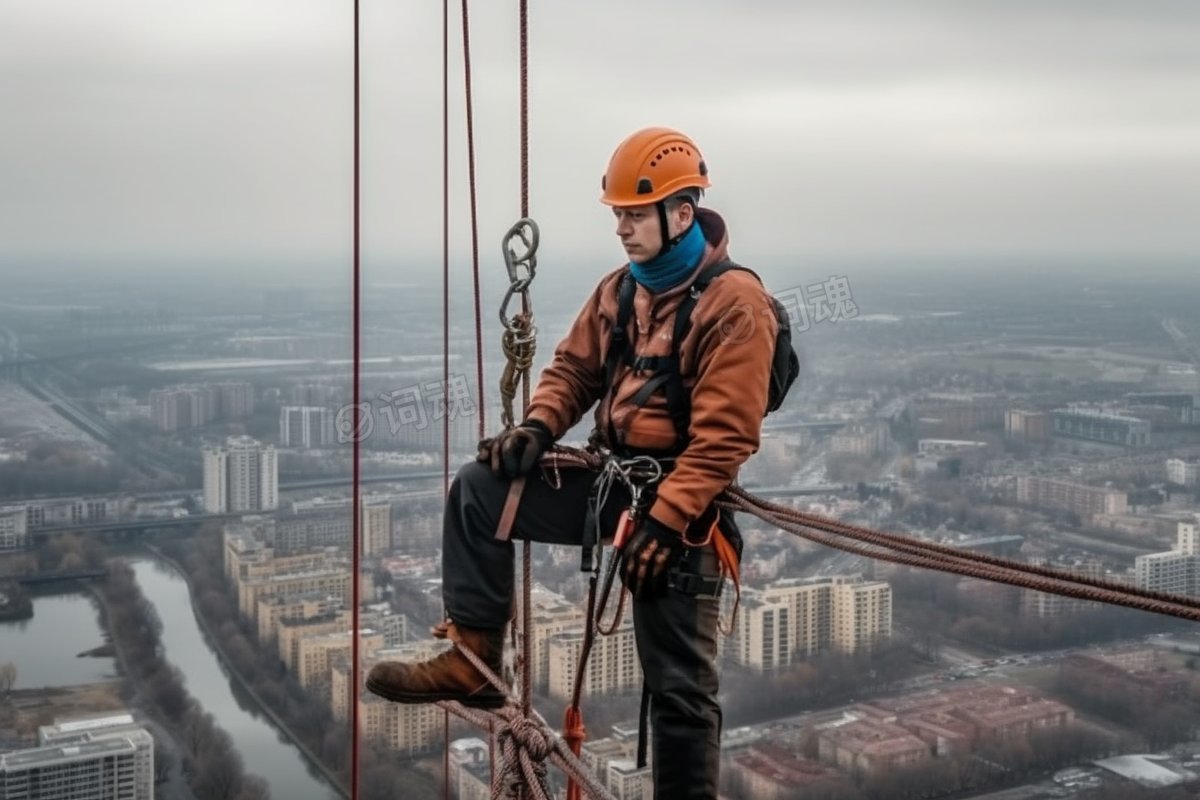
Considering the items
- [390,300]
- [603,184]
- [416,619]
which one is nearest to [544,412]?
[603,184]

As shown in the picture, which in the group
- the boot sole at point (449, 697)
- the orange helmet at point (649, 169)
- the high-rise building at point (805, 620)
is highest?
the orange helmet at point (649, 169)

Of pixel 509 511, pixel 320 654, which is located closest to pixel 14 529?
pixel 320 654

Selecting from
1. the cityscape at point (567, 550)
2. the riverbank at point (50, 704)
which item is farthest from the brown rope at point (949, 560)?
the riverbank at point (50, 704)

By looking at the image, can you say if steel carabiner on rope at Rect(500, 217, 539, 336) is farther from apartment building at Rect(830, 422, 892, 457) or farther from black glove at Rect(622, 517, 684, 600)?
apartment building at Rect(830, 422, 892, 457)

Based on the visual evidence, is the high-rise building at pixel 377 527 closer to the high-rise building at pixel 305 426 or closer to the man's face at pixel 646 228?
the high-rise building at pixel 305 426

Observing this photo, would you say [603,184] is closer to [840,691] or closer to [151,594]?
[840,691]

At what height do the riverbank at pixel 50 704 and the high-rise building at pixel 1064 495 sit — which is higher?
the high-rise building at pixel 1064 495

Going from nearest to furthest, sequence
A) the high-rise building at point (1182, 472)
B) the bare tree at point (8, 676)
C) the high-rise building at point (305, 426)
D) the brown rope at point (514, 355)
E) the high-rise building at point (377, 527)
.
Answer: the brown rope at point (514, 355), the bare tree at point (8, 676), the high-rise building at point (377, 527), the high-rise building at point (1182, 472), the high-rise building at point (305, 426)

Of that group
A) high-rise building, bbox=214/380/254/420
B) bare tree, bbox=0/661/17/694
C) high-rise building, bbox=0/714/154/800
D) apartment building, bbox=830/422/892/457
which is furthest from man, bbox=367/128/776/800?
high-rise building, bbox=214/380/254/420
